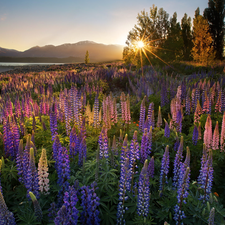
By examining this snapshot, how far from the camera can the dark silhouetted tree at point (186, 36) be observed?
145ft

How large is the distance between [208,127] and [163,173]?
160cm

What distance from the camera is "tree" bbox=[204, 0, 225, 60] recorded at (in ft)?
109

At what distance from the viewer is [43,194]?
264 centimetres

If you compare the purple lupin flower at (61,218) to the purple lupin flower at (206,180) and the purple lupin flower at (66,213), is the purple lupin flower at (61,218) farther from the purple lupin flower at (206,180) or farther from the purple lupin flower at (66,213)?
the purple lupin flower at (206,180)

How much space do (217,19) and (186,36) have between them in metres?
10.9

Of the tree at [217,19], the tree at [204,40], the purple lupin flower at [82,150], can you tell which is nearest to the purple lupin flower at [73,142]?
the purple lupin flower at [82,150]

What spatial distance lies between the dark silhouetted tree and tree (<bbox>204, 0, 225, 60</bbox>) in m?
9.29

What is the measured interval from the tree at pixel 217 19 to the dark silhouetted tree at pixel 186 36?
30.5 feet

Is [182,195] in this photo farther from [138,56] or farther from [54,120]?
[138,56]

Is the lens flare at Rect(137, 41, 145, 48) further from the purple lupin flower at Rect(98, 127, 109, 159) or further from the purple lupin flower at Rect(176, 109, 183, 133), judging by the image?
the purple lupin flower at Rect(98, 127, 109, 159)

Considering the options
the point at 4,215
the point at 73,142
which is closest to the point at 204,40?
the point at 73,142

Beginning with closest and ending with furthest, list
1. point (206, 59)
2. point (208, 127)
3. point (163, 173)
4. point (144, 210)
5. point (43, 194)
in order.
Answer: point (144, 210) → point (43, 194) → point (163, 173) → point (208, 127) → point (206, 59)

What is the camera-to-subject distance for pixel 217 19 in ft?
111

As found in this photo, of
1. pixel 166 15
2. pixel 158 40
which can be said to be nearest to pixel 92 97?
pixel 158 40
